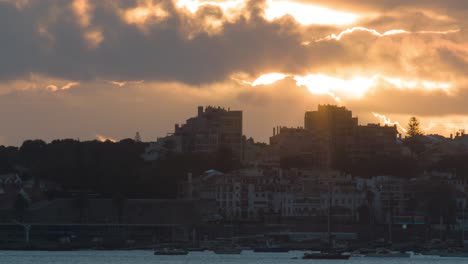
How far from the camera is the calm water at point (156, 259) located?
11612 cm

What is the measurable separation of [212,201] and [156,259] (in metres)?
46.2

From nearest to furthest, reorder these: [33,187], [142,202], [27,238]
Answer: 1. [27,238]
2. [142,202]
3. [33,187]

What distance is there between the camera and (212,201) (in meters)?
168

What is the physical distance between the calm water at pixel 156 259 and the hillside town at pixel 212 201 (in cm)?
1073

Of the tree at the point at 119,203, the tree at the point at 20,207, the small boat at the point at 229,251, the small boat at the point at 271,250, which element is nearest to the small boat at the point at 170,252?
the small boat at the point at 229,251

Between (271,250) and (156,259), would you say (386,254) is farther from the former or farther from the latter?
(156,259)

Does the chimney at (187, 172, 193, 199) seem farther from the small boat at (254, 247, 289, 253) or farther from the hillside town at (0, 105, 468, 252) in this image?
the small boat at (254, 247, 289, 253)

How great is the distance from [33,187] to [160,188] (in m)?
14.5

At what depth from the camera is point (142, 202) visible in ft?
532

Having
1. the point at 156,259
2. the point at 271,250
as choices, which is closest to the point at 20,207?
the point at 271,250

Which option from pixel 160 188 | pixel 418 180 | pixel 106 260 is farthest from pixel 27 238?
pixel 418 180

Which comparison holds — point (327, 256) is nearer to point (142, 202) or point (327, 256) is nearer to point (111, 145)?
point (142, 202)

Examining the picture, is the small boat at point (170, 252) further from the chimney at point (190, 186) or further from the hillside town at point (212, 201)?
the chimney at point (190, 186)

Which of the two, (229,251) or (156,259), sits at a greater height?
(229,251)
